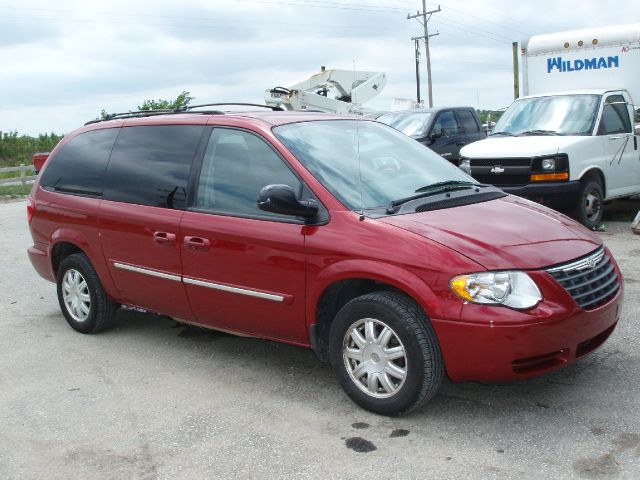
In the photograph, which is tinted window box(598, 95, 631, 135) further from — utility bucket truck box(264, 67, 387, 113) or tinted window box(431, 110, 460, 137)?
utility bucket truck box(264, 67, 387, 113)

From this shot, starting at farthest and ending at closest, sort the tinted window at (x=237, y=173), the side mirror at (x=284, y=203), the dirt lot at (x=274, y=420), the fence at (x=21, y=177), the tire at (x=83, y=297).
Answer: the fence at (x=21, y=177)
the tire at (x=83, y=297)
the tinted window at (x=237, y=173)
the side mirror at (x=284, y=203)
the dirt lot at (x=274, y=420)

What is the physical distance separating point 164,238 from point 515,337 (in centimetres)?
248

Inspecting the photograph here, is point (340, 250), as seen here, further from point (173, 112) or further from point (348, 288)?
point (173, 112)

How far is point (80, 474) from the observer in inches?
146

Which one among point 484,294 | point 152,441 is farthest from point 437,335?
point 152,441

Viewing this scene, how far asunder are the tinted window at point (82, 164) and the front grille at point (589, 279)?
3.49 meters

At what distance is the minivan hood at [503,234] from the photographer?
3881 mm

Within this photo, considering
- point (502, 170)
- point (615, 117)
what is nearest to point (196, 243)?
point (502, 170)

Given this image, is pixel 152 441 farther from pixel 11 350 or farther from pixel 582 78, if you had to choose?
pixel 582 78

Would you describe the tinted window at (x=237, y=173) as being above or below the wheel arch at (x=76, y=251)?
above

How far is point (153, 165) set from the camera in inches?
212

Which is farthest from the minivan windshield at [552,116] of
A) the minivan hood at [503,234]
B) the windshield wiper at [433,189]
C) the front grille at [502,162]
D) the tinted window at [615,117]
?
the minivan hood at [503,234]

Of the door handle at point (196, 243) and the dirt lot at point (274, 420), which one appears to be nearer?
the dirt lot at point (274, 420)

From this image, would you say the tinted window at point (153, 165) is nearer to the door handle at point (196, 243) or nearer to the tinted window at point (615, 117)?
the door handle at point (196, 243)
